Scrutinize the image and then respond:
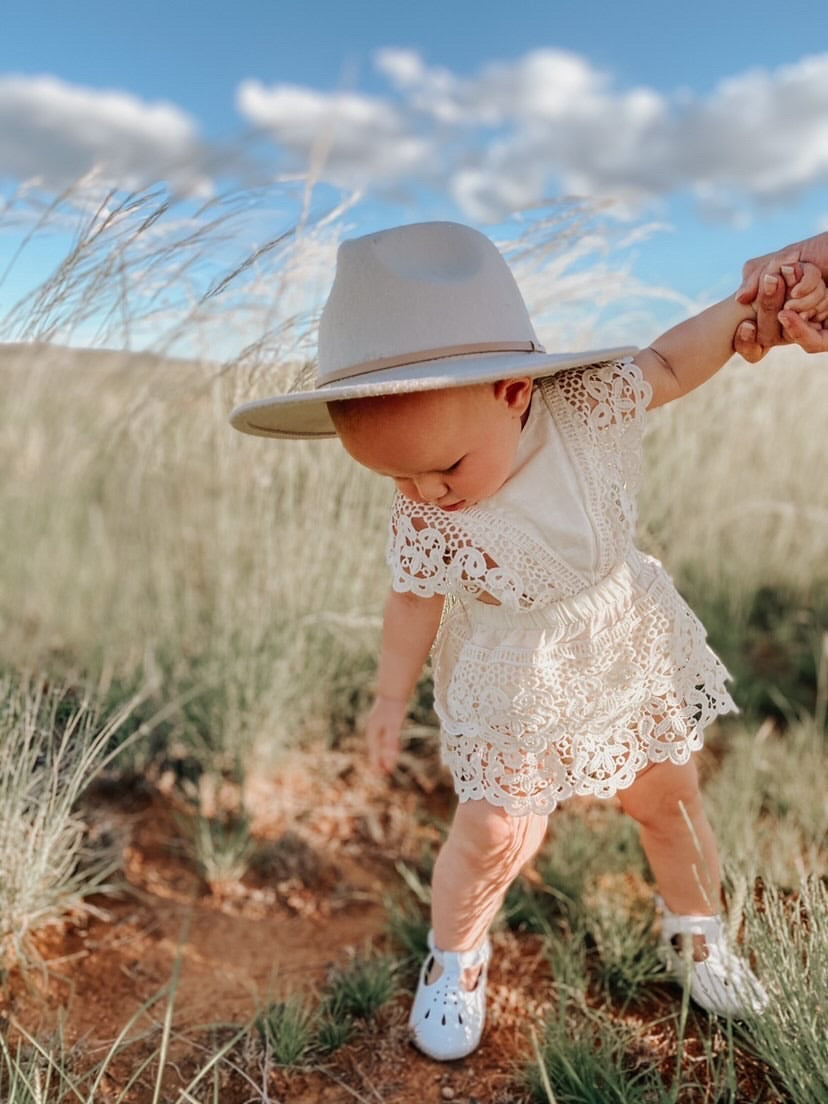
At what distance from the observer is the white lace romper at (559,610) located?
1528 millimetres

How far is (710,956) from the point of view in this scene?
5.73ft

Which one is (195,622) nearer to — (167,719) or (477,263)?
(167,719)

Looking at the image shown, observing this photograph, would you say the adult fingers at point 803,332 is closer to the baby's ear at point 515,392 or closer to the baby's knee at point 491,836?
the baby's ear at point 515,392

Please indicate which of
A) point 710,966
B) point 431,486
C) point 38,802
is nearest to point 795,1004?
point 710,966

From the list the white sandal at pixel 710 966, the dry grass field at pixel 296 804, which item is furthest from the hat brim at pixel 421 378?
the white sandal at pixel 710 966

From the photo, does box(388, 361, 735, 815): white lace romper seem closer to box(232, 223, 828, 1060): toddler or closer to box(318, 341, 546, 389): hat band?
box(232, 223, 828, 1060): toddler

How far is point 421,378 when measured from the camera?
4.15 ft

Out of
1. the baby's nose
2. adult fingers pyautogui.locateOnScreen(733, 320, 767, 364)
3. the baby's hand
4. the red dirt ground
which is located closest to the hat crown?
the baby's nose

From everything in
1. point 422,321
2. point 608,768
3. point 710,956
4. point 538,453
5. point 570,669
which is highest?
point 422,321

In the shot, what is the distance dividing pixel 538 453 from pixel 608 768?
0.53 metres

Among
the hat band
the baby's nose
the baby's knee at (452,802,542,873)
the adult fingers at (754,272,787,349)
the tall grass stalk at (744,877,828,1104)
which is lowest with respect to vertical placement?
the tall grass stalk at (744,877,828,1104)

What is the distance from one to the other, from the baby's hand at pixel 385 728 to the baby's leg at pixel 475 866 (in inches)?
6.9

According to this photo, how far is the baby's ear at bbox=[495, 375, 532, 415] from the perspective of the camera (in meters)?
1.42

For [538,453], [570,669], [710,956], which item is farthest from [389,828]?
[538,453]
